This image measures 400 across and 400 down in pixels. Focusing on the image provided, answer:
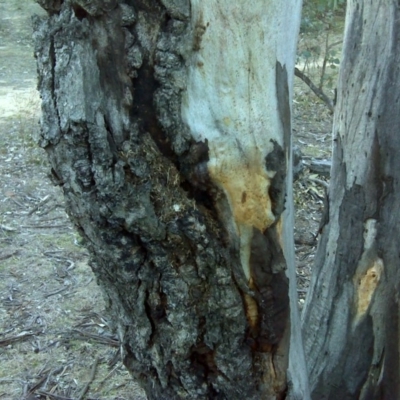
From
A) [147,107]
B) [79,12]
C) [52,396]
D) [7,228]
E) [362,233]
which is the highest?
[79,12]

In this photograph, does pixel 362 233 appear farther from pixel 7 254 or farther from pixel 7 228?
pixel 7 228

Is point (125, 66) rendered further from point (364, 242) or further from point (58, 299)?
point (58, 299)

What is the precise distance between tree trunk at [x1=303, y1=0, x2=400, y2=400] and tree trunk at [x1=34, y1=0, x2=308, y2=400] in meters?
0.65

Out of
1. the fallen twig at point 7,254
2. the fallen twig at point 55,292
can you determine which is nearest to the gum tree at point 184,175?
the fallen twig at point 55,292

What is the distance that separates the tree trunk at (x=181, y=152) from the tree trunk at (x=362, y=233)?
2.14 ft

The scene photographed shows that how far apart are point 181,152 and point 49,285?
2.57 meters

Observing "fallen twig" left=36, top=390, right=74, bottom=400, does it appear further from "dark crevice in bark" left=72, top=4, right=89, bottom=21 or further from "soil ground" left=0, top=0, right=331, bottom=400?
"dark crevice in bark" left=72, top=4, right=89, bottom=21

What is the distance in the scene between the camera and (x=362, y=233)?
7.30ft

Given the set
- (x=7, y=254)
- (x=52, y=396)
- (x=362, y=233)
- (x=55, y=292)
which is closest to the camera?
(x=362, y=233)

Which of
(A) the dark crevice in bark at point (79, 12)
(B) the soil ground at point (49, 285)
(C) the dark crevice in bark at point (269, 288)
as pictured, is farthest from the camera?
(B) the soil ground at point (49, 285)

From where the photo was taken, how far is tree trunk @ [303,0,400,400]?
2.15 m

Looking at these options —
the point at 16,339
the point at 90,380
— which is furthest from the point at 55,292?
the point at 90,380

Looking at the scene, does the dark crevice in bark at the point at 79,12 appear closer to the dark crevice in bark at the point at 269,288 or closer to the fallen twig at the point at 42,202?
the dark crevice in bark at the point at 269,288

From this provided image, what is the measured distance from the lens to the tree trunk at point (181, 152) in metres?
1.39
